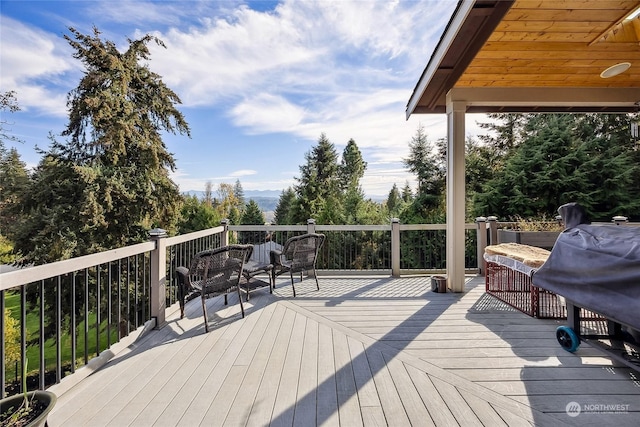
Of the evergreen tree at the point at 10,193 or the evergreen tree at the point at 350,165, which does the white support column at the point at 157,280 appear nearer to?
the evergreen tree at the point at 10,193

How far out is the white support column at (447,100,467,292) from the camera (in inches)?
168

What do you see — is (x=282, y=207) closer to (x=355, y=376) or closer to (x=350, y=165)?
(x=350, y=165)

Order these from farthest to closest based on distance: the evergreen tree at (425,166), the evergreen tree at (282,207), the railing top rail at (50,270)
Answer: the evergreen tree at (282,207) → the evergreen tree at (425,166) → the railing top rail at (50,270)

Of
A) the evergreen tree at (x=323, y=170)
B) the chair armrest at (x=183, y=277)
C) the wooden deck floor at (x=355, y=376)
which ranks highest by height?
the evergreen tree at (x=323, y=170)

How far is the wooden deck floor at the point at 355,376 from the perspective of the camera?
1.85 metres

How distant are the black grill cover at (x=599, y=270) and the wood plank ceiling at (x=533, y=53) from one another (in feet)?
6.12

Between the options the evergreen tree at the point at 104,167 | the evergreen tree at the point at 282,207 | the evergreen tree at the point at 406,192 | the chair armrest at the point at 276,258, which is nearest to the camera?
the chair armrest at the point at 276,258

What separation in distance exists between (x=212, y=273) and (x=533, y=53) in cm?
426

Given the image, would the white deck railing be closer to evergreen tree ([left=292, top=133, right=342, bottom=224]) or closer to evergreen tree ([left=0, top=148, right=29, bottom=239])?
evergreen tree ([left=0, top=148, right=29, bottom=239])

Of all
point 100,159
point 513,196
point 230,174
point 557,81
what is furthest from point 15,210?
point 230,174

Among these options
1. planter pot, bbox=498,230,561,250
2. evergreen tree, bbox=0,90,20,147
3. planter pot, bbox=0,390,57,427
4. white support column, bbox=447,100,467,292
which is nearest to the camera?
planter pot, bbox=0,390,57,427

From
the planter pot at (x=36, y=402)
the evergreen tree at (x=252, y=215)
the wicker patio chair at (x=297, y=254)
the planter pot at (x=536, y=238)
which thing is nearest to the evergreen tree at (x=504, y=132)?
the planter pot at (x=536, y=238)

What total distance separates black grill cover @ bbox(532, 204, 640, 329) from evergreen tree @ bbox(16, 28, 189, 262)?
12262mm

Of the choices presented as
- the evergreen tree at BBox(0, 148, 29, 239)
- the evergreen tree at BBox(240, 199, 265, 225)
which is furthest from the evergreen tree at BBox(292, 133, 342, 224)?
the evergreen tree at BBox(0, 148, 29, 239)
